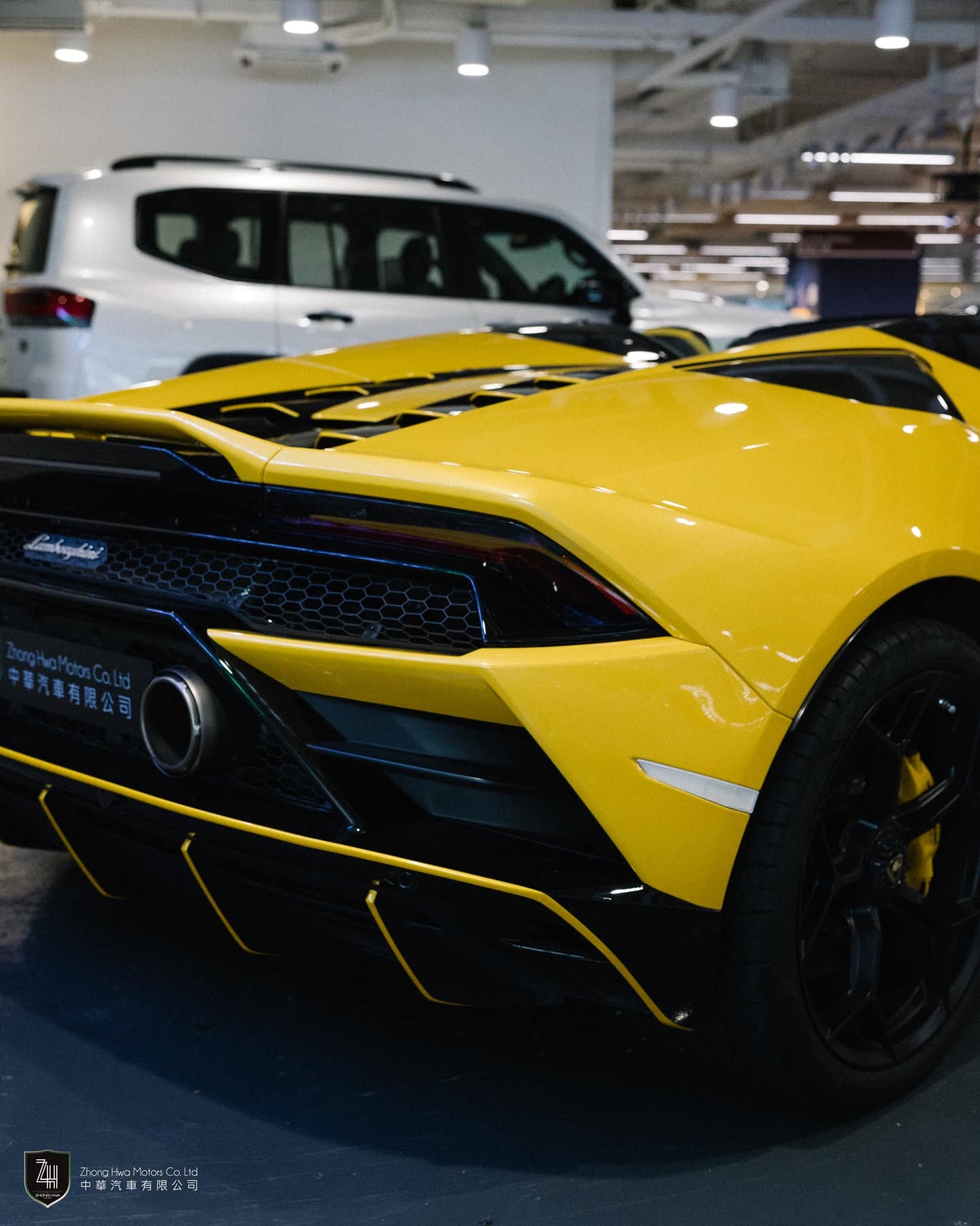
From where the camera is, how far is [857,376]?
2.04 metres

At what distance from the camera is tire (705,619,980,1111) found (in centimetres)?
162

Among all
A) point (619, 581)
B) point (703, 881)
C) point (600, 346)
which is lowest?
point (703, 881)

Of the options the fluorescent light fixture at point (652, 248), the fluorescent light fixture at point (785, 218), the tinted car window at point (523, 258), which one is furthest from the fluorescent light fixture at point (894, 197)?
the tinted car window at point (523, 258)

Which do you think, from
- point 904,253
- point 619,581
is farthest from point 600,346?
point 904,253

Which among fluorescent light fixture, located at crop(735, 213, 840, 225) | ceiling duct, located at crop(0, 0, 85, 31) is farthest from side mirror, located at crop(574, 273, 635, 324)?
fluorescent light fixture, located at crop(735, 213, 840, 225)

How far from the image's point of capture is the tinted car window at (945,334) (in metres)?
2.28

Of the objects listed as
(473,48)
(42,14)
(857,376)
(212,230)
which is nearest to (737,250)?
(473,48)

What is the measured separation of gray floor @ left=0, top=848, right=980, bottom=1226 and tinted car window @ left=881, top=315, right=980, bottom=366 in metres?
1.14

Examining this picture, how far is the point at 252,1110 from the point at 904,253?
2975 centimetres

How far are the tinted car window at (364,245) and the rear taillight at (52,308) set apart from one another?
115 centimetres

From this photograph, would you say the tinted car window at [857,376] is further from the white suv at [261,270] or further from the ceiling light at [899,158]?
the ceiling light at [899,158]

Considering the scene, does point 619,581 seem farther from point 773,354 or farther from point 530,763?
point 773,354

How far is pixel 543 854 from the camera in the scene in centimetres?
159

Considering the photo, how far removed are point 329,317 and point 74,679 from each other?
17.7 ft
